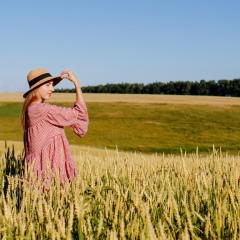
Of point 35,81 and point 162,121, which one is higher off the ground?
point 35,81

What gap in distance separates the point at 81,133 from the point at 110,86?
306 ft

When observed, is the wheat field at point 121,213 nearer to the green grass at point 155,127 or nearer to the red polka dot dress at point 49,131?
the red polka dot dress at point 49,131

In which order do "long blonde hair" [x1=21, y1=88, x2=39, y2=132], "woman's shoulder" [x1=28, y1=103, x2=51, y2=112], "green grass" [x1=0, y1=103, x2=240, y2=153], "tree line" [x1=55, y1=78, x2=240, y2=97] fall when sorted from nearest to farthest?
"woman's shoulder" [x1=28, y1=103, x2=51, y2=112], "long blonde hair" [x1=21, y1=88, x2=39, y2=132], "green grass" [x1=0, y1=103, x2=240, y2=153], "tree line" [x1=55, y1=78, x2=240, y2=97]

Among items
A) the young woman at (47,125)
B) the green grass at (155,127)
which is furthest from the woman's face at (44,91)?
the green grass at (155,127)

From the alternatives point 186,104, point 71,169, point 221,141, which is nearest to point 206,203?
point 71,169

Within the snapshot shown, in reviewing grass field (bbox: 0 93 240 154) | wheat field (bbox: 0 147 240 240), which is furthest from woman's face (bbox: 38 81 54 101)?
grass field (bbox: 0 93 240 154)

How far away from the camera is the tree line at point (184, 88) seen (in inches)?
3600

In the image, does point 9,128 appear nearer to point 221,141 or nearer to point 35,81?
point 221,141

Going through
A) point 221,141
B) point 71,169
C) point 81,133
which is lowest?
point 221,141

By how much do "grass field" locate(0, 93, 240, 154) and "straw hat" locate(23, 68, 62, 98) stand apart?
23649 mm

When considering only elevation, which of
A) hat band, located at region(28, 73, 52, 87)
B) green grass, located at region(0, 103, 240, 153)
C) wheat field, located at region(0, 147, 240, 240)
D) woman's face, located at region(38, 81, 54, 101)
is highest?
hat band, located at region(28, 73, 52, 87)

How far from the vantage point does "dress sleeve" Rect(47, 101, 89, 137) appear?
15.6 ft

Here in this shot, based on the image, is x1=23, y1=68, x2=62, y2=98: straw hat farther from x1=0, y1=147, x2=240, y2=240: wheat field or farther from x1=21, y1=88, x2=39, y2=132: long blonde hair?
x1=0, y1=147, x2=240, y2=240: wheat field

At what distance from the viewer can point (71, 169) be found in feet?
16.0
